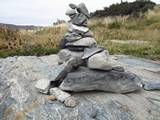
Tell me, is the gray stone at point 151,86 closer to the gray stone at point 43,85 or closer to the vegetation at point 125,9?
the gray stone at point 43,85

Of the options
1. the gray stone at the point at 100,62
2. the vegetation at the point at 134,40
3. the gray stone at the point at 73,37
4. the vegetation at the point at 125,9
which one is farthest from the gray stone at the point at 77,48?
→ the vegetation at the point at 125,9

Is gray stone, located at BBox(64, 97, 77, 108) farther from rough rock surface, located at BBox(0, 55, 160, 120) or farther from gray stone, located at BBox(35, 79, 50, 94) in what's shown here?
gray stone, located at BBox(35, 79, 50, 94)

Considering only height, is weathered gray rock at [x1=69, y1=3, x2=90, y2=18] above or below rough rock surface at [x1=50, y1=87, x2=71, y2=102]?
above

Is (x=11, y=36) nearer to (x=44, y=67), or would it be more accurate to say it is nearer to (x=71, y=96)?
(x=44, y=67)

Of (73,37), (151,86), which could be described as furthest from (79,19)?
(151,86)

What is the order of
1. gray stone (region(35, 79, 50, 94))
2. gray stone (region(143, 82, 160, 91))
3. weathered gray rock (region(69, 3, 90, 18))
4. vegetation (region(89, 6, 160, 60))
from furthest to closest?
vegetation (region(89, 6, 160, 60)) → gray stone (region(143, 82, 160, 91)) → weathered gray rock (region(69, 3, 90, 18)) → gray stone (region(35, 79, 50, 94))

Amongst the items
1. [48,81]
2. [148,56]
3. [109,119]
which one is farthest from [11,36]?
[109,119]

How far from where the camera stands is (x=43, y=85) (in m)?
6.02

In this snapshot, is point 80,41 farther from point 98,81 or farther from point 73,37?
point 98,81

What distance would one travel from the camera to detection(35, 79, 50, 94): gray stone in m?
5.97

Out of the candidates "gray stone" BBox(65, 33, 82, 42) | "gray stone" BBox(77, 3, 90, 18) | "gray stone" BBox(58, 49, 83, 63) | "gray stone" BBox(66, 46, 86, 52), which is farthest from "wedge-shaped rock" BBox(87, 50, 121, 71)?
"gray stone" BBox(77, 3, 90, 18)

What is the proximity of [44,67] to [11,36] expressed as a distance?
17.9 feet

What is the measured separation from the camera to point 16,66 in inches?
295

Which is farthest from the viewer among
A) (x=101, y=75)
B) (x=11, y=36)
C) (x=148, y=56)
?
(x=11, y=36)
